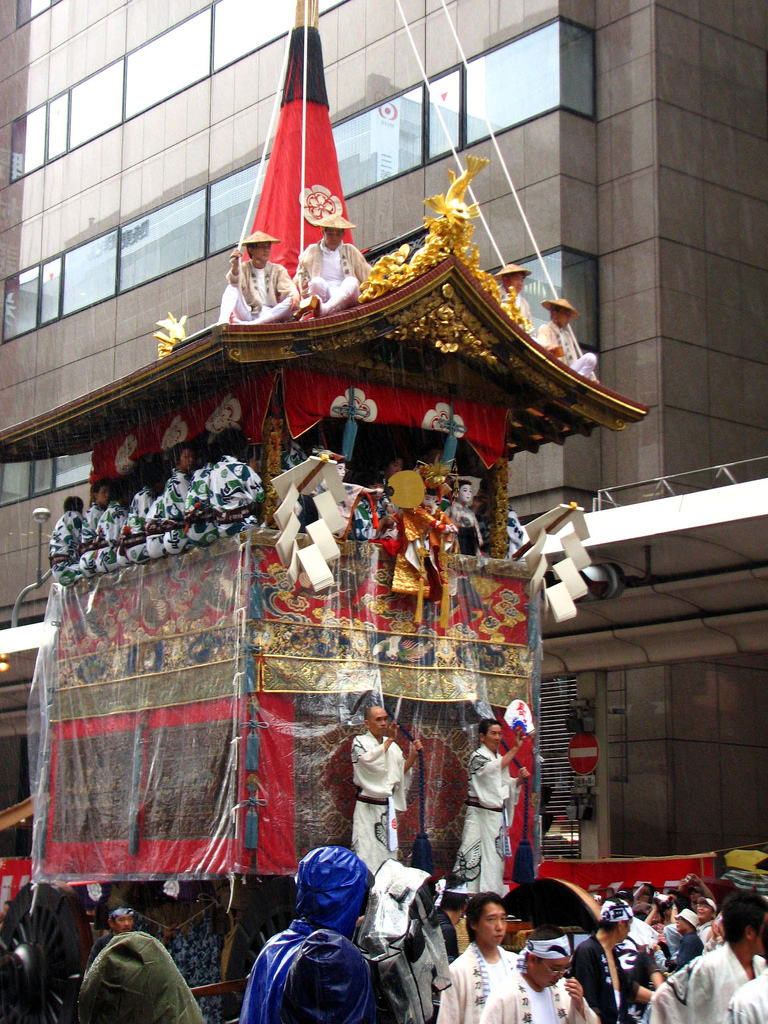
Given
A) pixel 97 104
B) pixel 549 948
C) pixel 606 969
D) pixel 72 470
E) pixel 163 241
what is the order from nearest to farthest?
pixel 549 948
pixel 606 969
pixel 163 241
pixel 72 470
pixel 97 104

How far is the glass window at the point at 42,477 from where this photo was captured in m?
26.7

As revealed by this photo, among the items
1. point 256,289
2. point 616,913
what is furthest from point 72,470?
point 616,913

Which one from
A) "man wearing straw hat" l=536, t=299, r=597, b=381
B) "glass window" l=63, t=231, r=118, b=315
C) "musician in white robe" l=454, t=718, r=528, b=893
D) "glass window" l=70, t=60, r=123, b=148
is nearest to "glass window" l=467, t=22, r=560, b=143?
"glass window" l=63, t=231, r=118, b=315

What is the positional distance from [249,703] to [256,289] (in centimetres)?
272

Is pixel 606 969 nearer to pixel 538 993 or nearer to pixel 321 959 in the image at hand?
pixel 538 993

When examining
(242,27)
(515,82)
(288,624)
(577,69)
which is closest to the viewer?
(288,624)

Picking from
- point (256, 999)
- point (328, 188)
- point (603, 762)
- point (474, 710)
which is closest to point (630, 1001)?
point (474, 710)

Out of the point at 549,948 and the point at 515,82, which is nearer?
the point at 549,948

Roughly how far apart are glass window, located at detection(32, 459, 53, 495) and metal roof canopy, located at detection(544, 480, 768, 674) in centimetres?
1322

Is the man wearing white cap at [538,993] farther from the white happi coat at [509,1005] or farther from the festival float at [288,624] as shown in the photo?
the festival float at [288,624]

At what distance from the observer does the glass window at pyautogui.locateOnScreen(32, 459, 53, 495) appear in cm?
2670

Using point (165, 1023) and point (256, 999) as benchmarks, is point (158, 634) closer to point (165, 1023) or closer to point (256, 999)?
point (256, 999)

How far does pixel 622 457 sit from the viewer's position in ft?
61.2

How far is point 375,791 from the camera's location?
811cm
